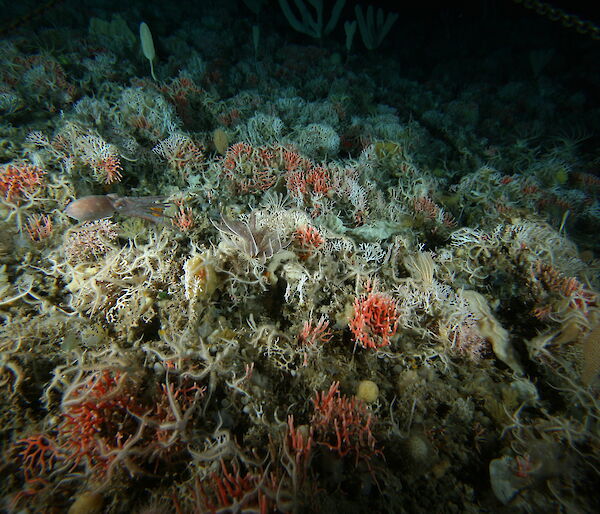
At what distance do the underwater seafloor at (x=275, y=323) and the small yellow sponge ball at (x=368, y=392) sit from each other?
0.01m

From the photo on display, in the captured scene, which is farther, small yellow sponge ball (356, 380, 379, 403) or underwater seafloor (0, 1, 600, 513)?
small yellow sponge ball (356, 380, 379, 403)

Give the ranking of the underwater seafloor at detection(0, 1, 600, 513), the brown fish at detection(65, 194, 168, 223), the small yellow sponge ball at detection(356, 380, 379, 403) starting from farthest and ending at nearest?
1. the brown fish at detection(65, 194, 168, 223)
2. the small yellow sponge ball at detection(356, 380, 379, 403)
3. the underwater seafloor at detection(0, 1, 600, 513)

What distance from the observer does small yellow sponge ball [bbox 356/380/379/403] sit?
2402 mm

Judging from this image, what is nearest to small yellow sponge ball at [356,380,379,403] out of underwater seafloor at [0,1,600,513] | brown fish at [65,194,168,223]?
underwater seafloor at [0,1,600,513]

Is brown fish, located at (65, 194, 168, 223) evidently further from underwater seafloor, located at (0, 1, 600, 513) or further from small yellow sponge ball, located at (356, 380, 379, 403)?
small yellow sponge ball, located at (356, 380, 379, 403)

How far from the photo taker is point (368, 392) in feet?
7.89

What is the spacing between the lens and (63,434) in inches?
81.2

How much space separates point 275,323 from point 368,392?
1.06 m

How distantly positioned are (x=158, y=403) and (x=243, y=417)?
2.22 feet

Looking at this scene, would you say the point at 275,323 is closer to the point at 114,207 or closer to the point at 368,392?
the point at 368,392

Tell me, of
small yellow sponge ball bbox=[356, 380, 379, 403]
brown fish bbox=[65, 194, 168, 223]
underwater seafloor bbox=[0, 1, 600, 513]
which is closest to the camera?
underwater seafloor bbox=[0, 1, 600, 513]

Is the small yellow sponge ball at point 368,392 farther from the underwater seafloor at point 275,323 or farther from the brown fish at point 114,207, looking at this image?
the brown fish at point 114,207

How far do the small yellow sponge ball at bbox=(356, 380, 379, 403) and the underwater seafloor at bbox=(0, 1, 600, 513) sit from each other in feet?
0.04

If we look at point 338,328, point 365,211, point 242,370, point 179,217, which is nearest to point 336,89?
point 365,211
